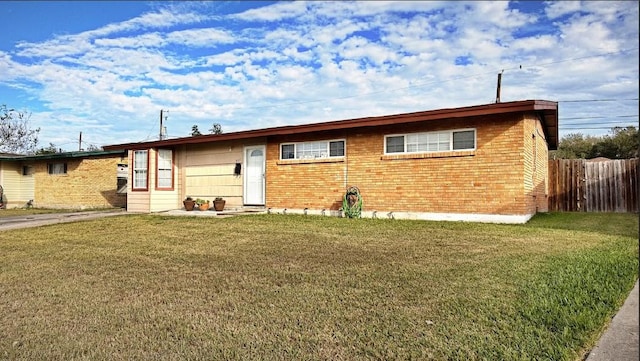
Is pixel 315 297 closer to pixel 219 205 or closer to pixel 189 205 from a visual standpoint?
pixel 219 205

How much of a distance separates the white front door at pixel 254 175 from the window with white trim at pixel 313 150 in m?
1.01

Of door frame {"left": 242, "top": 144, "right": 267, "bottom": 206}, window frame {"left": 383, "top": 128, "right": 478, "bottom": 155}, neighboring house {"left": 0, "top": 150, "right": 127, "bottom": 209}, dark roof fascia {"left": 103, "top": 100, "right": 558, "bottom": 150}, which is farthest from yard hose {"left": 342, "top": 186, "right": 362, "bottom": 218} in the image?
neighboring house {"left": 0, "top": 150, "right": 127, "bottom": 209}

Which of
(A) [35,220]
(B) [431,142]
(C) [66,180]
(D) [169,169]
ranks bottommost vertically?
(A) [35,220]

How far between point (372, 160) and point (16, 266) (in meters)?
8.40

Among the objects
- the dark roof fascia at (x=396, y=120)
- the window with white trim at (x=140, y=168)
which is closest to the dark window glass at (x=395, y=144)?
the dark roof fascia at (x=396, y=120)

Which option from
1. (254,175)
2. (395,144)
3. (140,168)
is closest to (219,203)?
(254,175)

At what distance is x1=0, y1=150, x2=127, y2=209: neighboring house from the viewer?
20391mm

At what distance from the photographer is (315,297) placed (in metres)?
4.27

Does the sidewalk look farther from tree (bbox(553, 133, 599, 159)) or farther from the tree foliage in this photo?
tree (bbox(553, 133, 599, 159))

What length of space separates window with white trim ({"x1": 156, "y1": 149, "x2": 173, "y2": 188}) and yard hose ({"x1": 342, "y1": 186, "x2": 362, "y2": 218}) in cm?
715

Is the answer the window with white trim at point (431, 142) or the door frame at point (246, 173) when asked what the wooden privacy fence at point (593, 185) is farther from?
the door frame at point (246, 173)

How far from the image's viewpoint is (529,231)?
8.63m

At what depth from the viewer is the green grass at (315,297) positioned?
3.11 metres

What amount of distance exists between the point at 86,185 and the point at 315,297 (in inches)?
778
